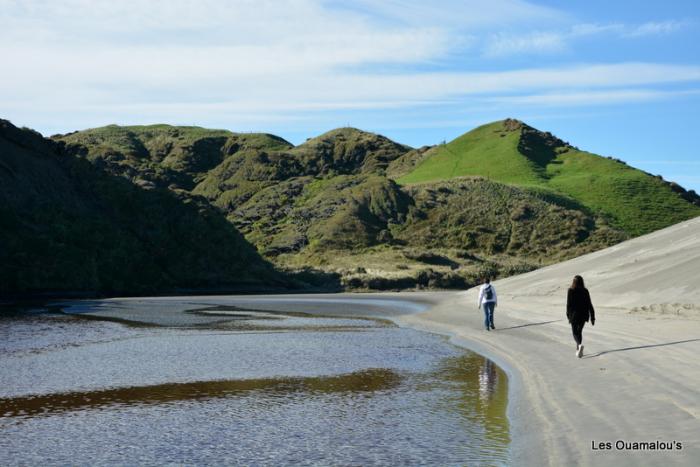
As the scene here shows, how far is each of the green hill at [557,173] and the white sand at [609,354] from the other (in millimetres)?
83218

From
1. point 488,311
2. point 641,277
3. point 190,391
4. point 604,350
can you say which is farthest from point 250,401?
point 641,277

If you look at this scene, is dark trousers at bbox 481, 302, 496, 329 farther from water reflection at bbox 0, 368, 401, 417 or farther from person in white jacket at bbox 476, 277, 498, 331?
water reflection at bbox 0, 368, 401, 417

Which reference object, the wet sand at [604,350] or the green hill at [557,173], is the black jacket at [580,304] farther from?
the green hill at [557,173]

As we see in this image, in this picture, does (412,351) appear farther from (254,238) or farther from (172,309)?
(254,238)

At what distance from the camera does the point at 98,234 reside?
70.2 metres

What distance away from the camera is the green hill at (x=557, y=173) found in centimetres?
12300

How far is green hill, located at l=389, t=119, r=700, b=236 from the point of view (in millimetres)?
123000

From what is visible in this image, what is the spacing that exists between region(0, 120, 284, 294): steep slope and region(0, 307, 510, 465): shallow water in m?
36.9

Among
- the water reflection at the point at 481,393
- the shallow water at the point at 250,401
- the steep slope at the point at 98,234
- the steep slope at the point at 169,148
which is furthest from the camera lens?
the steep slope at the point at 169,148

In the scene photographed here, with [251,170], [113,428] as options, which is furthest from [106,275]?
[251,170]

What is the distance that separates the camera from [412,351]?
920 inches

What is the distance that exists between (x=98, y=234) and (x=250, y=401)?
195ft

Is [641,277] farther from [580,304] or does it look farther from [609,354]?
[609,354]

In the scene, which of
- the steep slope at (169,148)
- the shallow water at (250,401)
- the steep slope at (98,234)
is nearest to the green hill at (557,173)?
the steep slope at (169,148)
